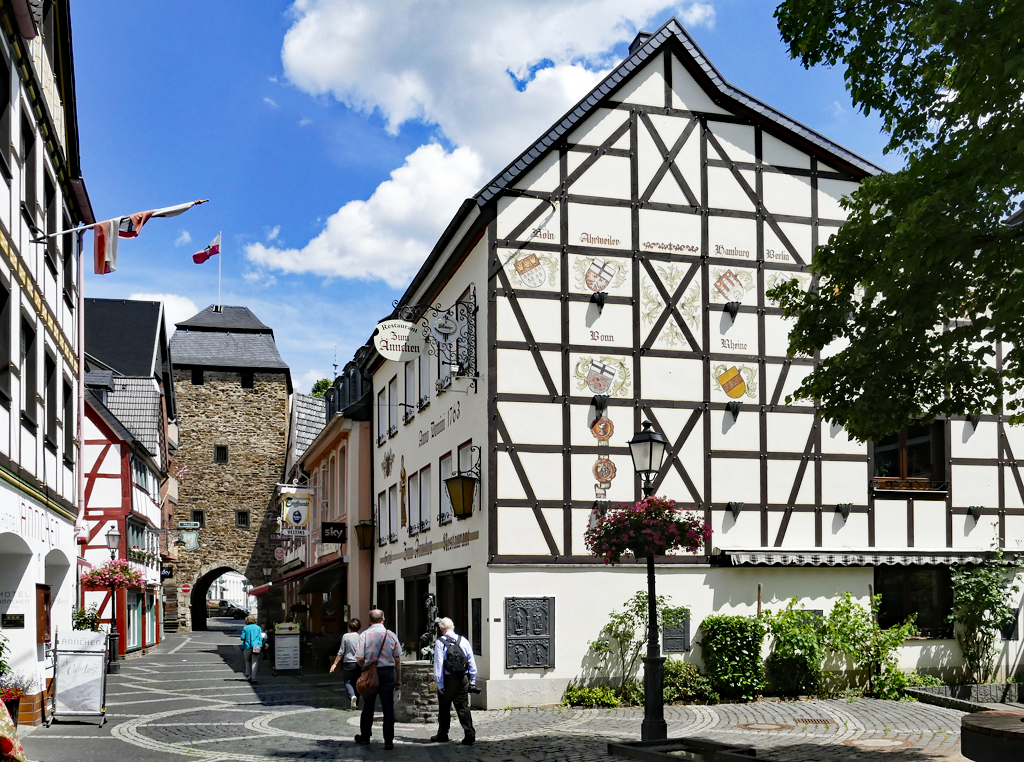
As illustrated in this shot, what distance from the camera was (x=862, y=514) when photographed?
19.6 m

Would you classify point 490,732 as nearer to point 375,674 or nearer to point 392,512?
point 375,674

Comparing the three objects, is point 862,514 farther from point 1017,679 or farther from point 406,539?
point 406,539

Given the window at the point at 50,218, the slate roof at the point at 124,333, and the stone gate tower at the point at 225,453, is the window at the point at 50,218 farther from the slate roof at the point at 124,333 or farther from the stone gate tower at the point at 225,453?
the stone gate tower at the point at 225,453

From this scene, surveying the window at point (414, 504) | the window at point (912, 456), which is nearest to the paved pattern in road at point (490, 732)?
the window at point (912, 456)

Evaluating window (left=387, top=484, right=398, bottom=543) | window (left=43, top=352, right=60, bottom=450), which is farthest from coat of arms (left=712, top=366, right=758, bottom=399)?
window (left=43, top=352, right=60, bottom=450)

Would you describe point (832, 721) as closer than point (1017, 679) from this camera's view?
Yes

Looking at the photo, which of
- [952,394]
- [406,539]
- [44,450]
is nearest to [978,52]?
[952,394]

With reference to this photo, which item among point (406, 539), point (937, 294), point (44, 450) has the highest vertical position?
point (937, 294)

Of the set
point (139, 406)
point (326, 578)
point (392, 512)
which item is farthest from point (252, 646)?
point (139, 406)

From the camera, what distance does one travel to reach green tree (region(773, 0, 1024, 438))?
9016mm

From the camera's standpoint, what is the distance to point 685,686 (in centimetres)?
1762

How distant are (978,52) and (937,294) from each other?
205 cm

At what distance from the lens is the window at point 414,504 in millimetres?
23844

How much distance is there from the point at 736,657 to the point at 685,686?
0.91 m
